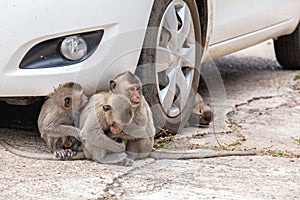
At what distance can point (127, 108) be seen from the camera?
13.1 ft

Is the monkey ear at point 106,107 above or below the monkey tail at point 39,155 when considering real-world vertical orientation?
above

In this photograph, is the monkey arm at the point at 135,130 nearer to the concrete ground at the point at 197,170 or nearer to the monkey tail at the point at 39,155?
the concrete ground at the point at 197,170

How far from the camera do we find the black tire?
23.8ft

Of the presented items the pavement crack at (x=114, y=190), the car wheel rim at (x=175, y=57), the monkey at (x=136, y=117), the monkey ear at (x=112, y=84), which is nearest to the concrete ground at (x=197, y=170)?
the pavement crack at (x=114, y=190)

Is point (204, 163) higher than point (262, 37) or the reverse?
the reverse

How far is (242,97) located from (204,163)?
2.15 meters

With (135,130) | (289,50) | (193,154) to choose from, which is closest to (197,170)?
(193,154)

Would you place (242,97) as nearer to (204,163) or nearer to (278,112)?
(278,112)

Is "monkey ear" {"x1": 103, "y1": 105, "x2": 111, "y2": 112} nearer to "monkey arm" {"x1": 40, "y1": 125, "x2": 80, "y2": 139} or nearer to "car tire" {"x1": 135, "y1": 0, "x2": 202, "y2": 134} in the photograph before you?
"monkey arm" {"x1": 40, "y1": 125, "x2": 80, "y2": 139}

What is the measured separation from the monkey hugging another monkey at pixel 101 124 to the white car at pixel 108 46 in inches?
4.9

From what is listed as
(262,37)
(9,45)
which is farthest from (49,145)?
(262,37)

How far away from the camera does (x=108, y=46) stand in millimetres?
4184

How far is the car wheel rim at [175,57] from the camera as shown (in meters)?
4.62

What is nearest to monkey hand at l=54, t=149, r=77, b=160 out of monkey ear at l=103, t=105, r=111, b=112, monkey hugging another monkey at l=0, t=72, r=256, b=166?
monkey hugging another monkey at l=0, t=72, r=256, b=166
